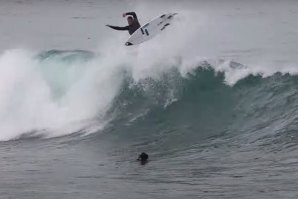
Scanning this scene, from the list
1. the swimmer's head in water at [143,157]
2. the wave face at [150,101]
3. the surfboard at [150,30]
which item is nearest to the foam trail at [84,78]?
the wave face at [150,101]

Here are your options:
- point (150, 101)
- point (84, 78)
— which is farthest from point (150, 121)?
point (84, 78)

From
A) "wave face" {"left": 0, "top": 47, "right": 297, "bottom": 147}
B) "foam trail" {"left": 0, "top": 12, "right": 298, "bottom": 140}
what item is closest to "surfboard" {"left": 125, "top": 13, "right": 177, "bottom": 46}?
"foam trail" {"left": 0, "top": 12, "right": 298, "bottom": 140}

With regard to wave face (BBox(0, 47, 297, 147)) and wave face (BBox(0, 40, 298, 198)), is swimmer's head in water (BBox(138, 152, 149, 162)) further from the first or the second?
wave face (BBox(0, 47, 297, 147))

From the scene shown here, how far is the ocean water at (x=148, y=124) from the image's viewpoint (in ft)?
47.3

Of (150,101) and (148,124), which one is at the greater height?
(150,101)

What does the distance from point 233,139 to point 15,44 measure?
1329 inches

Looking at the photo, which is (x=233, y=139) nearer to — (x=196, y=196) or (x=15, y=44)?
(x=196, y=196)

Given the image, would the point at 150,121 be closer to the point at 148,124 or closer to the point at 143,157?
the point at 148,124

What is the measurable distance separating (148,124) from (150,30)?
191 inches

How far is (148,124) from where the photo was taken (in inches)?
805

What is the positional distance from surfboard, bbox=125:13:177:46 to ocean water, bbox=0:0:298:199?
18.4 inches

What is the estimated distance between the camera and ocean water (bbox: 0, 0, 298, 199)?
47.3ft

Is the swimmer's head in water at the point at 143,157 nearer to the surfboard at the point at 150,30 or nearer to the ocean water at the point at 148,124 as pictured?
the ocean water at the point at 148,124

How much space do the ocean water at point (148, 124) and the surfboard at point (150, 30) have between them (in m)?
0.47
